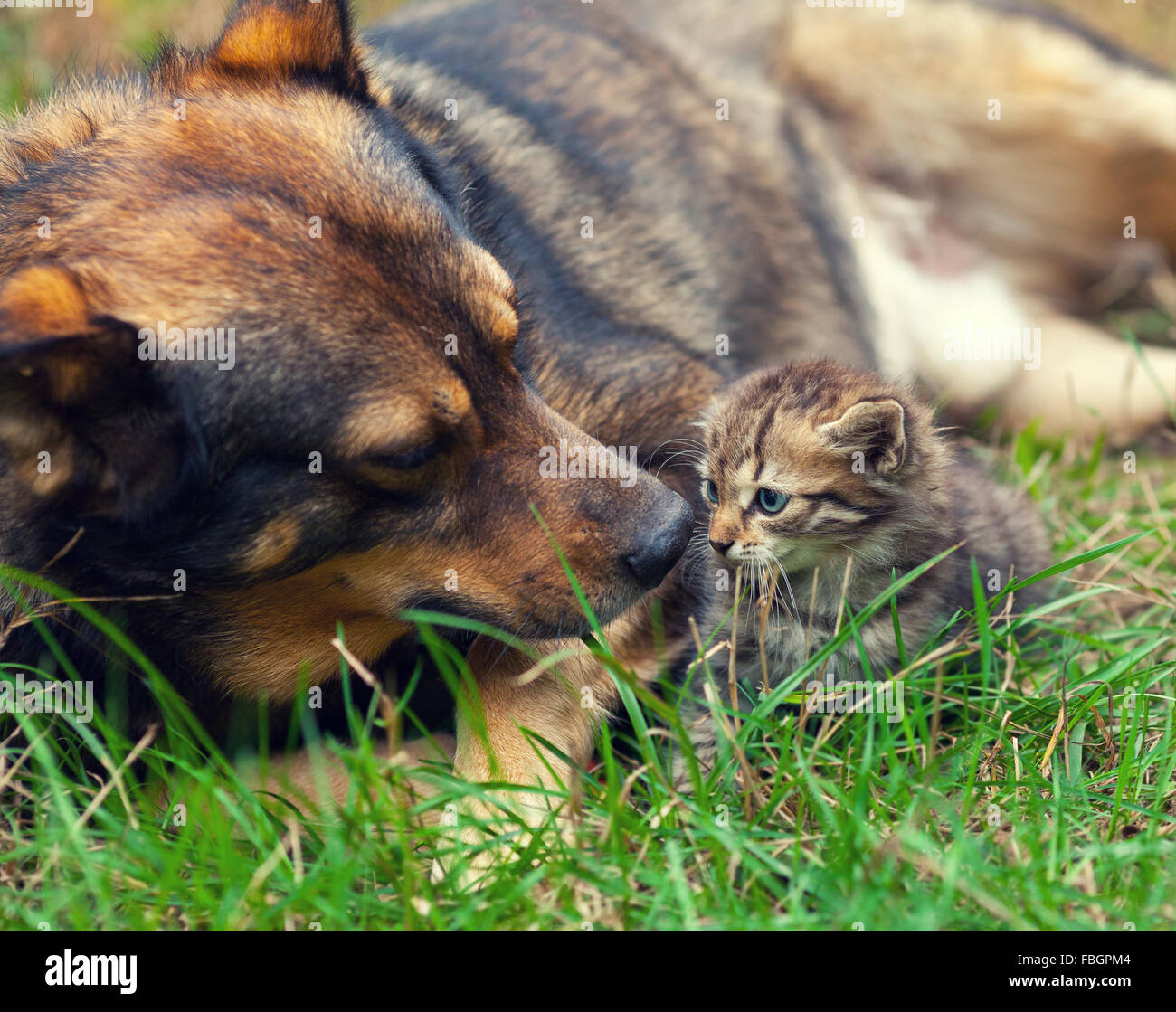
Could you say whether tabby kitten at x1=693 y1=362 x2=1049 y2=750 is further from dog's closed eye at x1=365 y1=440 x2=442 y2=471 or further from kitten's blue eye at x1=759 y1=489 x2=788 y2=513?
dog's closed eye at x1=365 y1=440 x2=442 y2=471

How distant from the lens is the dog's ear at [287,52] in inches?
120

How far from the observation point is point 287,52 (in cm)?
305

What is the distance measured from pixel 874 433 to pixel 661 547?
0.61 meters

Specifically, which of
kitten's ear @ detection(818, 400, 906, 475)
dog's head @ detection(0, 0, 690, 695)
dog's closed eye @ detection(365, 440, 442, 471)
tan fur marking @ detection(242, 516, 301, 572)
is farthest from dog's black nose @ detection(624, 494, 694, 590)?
tan fur marking @ detection(242, 516, 301, 572)

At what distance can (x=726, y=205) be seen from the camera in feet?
16.1

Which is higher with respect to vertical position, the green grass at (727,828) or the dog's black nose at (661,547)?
the dog's black nose at (661,547)

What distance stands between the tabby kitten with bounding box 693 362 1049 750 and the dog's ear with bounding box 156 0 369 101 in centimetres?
137

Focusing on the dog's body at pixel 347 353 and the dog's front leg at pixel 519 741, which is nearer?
the dog's body at pixel 347 353

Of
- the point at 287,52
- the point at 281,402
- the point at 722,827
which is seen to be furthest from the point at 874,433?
the point at 287,52

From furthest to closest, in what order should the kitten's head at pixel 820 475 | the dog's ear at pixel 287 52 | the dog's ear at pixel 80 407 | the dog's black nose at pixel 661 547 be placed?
the dog's ear at pixel 287 52
the kitten's head at pixel 820 475
the dog's black nose at pixel 661 547
the dog's ear at pixel 80 407

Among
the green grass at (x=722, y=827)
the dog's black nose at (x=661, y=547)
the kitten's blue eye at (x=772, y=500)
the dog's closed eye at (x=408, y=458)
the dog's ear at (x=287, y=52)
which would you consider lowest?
the green grass at (x=722, y=827)

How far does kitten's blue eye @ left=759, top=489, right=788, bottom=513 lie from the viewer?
2963 mm

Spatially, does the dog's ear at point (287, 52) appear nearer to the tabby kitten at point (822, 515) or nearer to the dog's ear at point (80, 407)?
the dog's ear at point (80, 407)

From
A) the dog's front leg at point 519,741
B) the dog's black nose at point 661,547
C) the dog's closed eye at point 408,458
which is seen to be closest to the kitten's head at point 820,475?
the dog's black nose at point 661,547
